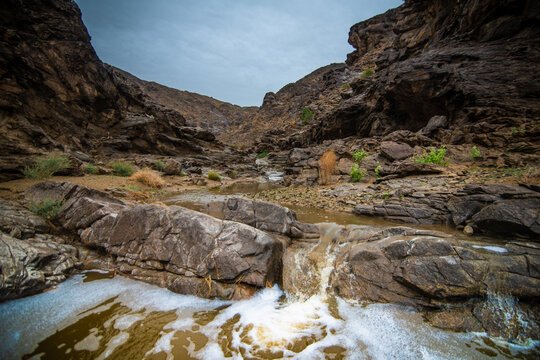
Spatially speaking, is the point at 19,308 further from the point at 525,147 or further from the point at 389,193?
the point at 525,147

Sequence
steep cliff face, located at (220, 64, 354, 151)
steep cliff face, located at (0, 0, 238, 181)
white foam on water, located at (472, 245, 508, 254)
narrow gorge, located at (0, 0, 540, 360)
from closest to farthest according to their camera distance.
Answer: narrow gorge, located at (0, 0, 540, 360), white foam on water, located at (472, 245, 508, 254), steep cliff face, located at (0, 0, 238, 181), steep cliff face, located at (220, 64, 354, 151)

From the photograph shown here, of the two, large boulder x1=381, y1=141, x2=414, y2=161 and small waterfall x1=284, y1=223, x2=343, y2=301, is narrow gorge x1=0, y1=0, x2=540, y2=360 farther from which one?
large boulder x1=381, y1=141, x2=414, y2=161

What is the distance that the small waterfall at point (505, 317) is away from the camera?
2.28 m

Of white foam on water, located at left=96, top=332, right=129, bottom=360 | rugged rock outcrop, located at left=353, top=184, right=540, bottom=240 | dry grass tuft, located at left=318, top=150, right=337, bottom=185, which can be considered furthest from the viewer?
dry grass tuft, located at left=318, top=150, right=337, bottom=185

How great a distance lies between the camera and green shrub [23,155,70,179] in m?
6.56

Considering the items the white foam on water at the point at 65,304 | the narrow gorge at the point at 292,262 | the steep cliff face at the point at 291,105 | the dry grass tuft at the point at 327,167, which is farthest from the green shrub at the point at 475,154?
the steep cliff face at the point at 291,105

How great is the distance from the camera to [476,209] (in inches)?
178

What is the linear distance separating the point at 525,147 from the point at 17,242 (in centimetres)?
1539

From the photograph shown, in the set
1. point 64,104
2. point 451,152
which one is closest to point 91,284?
point 451,152

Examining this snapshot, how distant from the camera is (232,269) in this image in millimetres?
3283

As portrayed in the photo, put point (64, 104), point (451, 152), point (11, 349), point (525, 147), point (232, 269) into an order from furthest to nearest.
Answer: point (64, 104)
point (451, 152)
point (525, 147)
point (232, 269)
point (11, 349)

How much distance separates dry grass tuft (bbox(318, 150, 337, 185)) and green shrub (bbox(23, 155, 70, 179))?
39.9 ft

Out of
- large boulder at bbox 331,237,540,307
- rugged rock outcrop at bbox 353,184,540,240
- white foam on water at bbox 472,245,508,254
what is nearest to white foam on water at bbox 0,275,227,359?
large boulder at bbox 331,237,540,307

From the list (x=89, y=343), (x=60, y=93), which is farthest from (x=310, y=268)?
(x=60, y=93)
